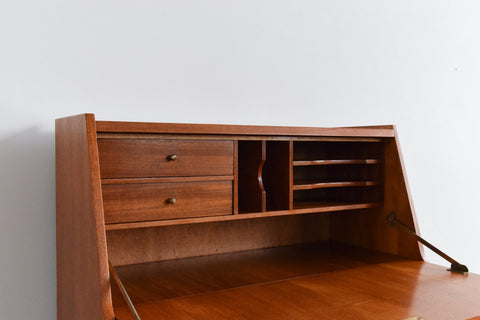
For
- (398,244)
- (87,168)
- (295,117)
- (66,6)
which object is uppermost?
(66,6)

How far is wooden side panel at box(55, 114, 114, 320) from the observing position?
136 cm

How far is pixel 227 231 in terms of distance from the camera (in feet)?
7.13

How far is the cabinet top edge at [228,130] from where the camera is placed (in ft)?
5.03

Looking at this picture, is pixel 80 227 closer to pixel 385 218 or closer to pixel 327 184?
pixel 327 184

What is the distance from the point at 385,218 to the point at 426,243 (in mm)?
260

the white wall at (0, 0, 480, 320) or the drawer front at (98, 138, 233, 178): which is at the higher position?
the white wall at (0, 0, 480, 320)

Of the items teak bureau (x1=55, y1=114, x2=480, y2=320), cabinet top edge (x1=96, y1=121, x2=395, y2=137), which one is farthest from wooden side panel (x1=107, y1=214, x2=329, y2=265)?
cabinet top edge (x1=96, y1=121, x2=395, y2=137)

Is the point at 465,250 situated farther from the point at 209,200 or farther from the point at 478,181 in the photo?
the point at 209,200

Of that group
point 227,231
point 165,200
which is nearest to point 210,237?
point 227,231

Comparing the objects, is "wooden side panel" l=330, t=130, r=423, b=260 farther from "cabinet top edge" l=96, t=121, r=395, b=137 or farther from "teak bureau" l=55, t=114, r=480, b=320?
"cabinet top edge" l=96, t=121, r=395, b=137

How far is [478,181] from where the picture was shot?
127 inches

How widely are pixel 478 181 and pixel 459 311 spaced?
6.48 ft

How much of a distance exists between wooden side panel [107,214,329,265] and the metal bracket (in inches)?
16.1

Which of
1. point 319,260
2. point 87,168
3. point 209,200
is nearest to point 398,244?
point 319,260
